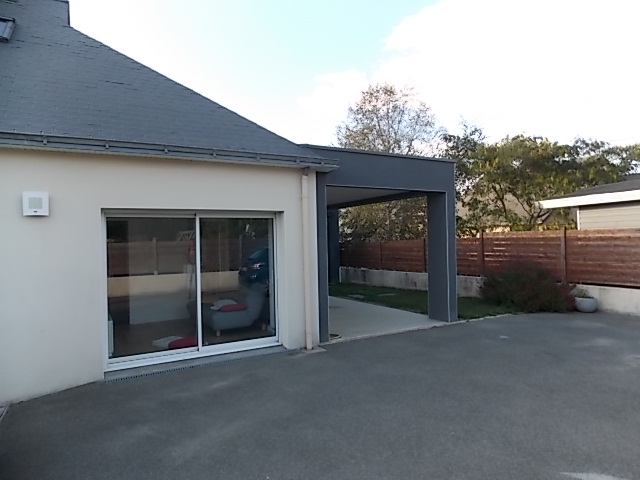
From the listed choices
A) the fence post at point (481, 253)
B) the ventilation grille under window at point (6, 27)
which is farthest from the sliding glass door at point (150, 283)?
the fence post at point (481, 253)

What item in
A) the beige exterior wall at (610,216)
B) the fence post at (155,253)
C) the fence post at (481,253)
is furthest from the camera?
the fence post at (481,253)

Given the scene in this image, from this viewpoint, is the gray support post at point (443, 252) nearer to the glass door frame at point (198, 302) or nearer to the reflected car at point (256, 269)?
the glass door frame at point (198, 302)

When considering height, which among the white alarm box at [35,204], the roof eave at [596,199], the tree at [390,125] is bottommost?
the white alarm box at [35,204]

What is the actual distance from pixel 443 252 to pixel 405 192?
5.19 ft

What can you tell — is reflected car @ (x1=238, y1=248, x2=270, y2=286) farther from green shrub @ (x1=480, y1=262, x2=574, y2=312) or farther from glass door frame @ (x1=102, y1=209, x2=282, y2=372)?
green shrub @ (x1=480, y1=262, x2=574, y2=312)

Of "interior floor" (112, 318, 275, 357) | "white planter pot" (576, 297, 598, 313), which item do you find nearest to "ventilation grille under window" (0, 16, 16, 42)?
"interior floor" (112, 318, 275, 357)

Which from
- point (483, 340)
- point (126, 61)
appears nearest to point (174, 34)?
point (126, 61)

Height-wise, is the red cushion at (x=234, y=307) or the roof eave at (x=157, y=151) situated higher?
the roof eave at (x=157, y=151)

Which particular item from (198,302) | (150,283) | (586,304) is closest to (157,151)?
(150,283)

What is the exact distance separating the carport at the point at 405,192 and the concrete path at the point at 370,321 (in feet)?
2.11

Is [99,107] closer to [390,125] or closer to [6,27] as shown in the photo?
[6,27]

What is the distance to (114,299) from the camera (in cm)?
676

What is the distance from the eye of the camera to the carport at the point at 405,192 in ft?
27.5

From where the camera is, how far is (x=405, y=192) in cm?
1025
